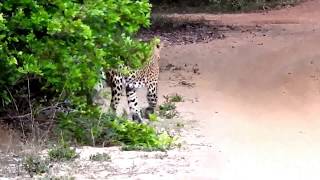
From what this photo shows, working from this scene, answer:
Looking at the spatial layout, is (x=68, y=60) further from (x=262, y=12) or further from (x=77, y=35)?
(x=262, y=12)

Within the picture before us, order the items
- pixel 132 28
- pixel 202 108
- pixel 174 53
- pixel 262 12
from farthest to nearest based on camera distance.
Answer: pixel 262 12 < pixel 174 53 < pixel 202 108 < pixel 132 28

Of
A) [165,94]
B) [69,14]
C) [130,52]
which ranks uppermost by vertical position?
[69,14]

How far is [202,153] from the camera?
28.2 feet

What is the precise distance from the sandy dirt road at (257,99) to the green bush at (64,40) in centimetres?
153

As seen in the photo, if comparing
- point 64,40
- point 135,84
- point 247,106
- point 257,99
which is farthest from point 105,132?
point 257,99

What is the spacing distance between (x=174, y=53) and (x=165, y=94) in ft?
14.6

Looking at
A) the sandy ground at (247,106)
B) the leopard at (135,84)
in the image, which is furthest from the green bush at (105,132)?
the leopard at (135,84)

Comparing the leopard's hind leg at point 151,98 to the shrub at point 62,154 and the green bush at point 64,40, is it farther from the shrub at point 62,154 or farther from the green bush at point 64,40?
the shrub at point 62,154

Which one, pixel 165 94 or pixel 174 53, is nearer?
pixel 165 94

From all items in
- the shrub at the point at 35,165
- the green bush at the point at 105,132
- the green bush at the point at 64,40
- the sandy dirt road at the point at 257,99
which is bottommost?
the sandy dirt road at the point at 257,99

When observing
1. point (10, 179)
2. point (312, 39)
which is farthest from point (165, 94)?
point (10, 179)

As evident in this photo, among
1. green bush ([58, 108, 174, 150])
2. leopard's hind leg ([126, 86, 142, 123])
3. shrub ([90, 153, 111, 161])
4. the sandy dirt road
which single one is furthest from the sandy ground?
leopard's hind leg ([126, 86, 142, 123])

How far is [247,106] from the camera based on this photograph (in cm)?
1274

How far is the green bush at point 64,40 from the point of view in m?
7.66
